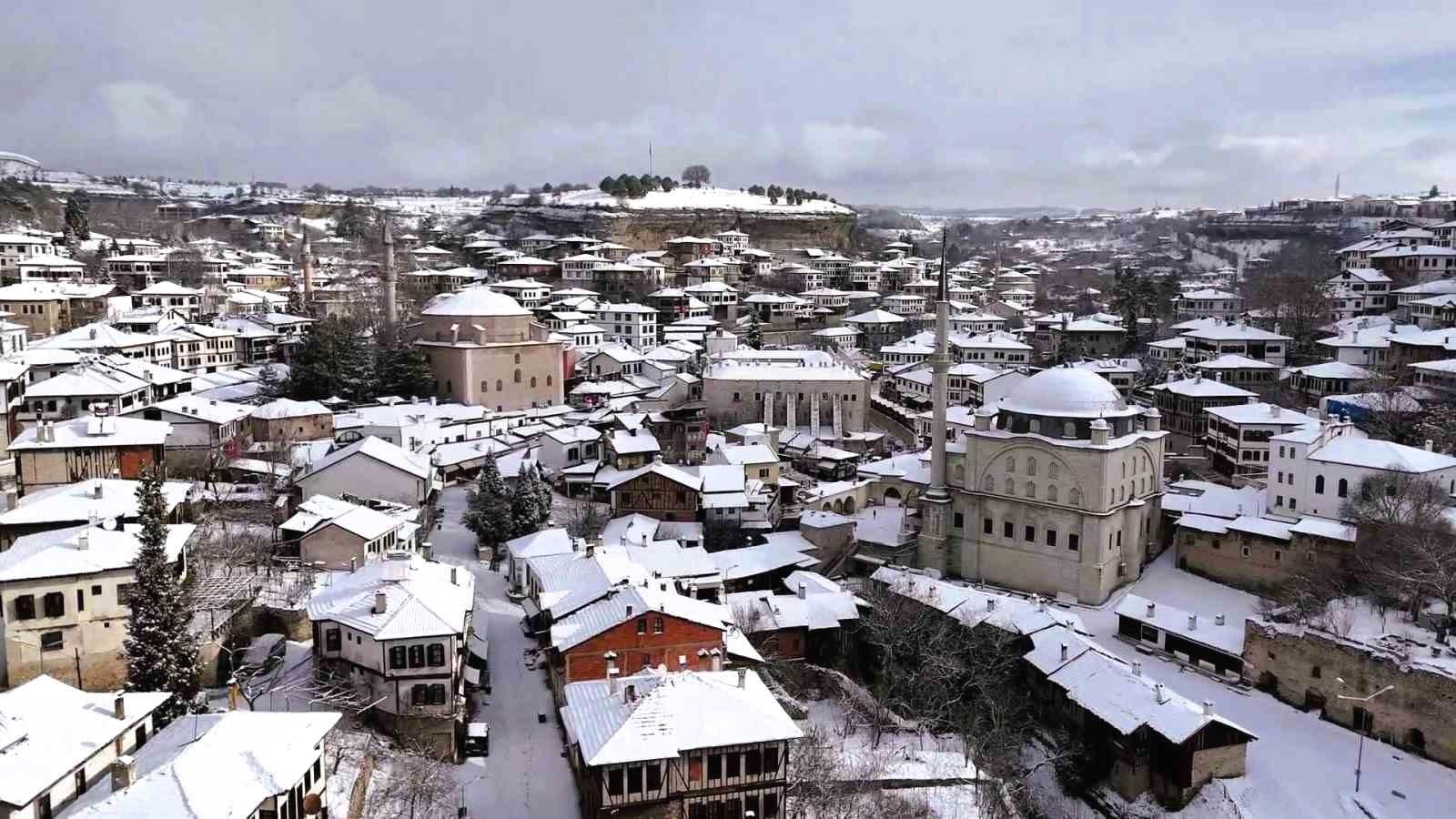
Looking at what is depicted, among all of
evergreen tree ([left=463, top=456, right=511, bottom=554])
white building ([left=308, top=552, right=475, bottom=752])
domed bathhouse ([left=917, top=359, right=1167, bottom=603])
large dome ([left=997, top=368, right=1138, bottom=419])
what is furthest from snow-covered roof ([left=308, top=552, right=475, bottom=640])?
large dome ([left=997, top=368, right=1138, bottom=419])

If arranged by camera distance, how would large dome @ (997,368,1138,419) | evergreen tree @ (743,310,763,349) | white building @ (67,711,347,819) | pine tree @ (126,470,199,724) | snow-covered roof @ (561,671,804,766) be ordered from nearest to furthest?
white building @ (67,711,347,819) → snow-covered roof @ (561,671,804,766) → pine tree @ (126,470,199,724) → large dome @ (997,368,1138,419) → evergreen tree @ (743,310,763,349)

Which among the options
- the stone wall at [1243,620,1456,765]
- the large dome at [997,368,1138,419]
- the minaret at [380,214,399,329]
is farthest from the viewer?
the minaret at [380,214,399,329]

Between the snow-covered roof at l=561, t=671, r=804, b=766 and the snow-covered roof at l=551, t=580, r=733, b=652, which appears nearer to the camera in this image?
the snow-covered roof at l=561, t=671, r=804, b=766

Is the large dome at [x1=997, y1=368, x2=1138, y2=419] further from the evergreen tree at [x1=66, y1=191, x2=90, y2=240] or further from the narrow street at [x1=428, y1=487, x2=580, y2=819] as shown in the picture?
the evergreen tree at [x1=66, y1=191, x2=90, y2=240]

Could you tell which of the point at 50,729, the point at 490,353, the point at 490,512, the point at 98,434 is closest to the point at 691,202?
the point at 490,353

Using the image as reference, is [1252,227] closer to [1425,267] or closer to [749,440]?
[1425,267]

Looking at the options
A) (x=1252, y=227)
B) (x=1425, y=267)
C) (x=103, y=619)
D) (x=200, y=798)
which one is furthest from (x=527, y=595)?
(x=1252, y=227)
